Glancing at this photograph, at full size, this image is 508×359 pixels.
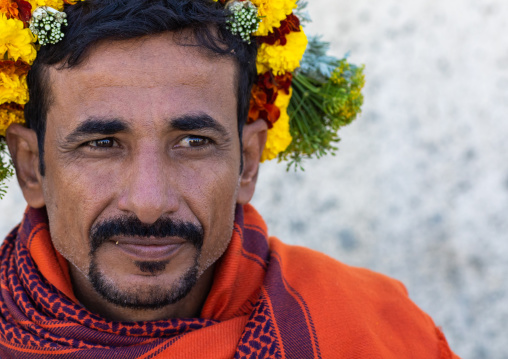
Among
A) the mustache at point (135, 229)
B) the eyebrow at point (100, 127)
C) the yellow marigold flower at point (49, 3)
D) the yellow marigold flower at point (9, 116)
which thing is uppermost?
the yellow marigold flower at point (49, 3)

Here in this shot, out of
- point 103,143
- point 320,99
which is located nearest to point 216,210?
point 103,143

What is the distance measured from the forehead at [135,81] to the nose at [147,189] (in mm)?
161

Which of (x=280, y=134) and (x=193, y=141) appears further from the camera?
(x=280, y=134)

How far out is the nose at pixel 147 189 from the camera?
2.01 meters

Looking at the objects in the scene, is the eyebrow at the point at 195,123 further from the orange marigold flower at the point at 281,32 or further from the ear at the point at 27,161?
the ear at the point at 27,161

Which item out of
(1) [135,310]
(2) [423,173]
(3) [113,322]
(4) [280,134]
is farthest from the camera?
(2) [423,173]

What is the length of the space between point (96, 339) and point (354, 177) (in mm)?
2705

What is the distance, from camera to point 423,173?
4.34m

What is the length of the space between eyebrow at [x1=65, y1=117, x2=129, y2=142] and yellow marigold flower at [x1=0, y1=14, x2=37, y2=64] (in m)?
0.34

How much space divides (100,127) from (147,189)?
274 millimetres

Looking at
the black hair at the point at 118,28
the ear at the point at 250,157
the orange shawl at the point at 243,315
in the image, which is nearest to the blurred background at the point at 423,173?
the orange shawl at the point at 243,315

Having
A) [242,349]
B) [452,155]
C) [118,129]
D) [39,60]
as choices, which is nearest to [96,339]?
[242,349]

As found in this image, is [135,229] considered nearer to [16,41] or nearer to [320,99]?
[16,41]

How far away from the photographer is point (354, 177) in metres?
4.47
